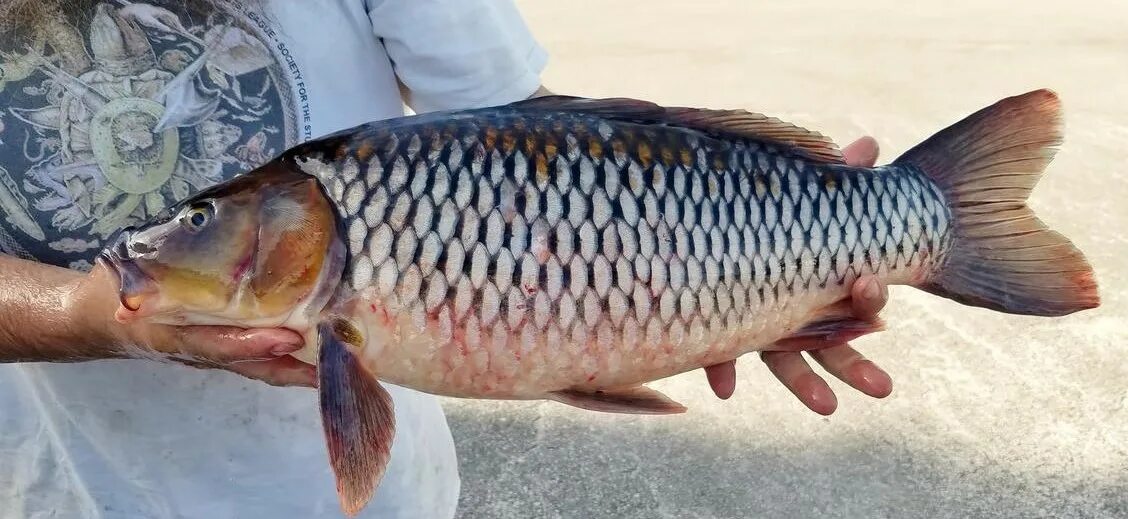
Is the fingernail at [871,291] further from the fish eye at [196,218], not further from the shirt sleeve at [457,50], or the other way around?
the fish eye at [196,218]

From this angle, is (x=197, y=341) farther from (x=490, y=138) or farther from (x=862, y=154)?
(x=862, y=154)

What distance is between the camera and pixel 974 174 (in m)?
1.14

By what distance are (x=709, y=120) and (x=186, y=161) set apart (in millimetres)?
573

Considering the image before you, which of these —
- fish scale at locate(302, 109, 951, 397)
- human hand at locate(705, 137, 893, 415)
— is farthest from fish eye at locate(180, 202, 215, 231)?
human hand at locate(705, 137, 893, 415)

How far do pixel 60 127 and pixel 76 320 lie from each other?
A: 0.20m

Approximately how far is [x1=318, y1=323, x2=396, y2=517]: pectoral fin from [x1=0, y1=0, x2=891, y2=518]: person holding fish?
0.05 meters

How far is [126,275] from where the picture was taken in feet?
2.98

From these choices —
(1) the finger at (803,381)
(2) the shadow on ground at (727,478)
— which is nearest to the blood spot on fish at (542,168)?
(1) the finger at (803,381)

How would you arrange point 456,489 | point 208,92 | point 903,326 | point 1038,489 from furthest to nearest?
point 903,326 → point 1038,489 → point 456,489 → point 208,92

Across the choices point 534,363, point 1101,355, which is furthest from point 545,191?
point 1101,355

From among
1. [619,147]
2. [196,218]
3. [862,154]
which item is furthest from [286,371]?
[862,154]

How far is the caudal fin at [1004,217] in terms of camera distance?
112 centimetres

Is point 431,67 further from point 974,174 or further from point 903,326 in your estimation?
point 903,326

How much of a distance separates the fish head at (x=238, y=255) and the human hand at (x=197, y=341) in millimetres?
16
